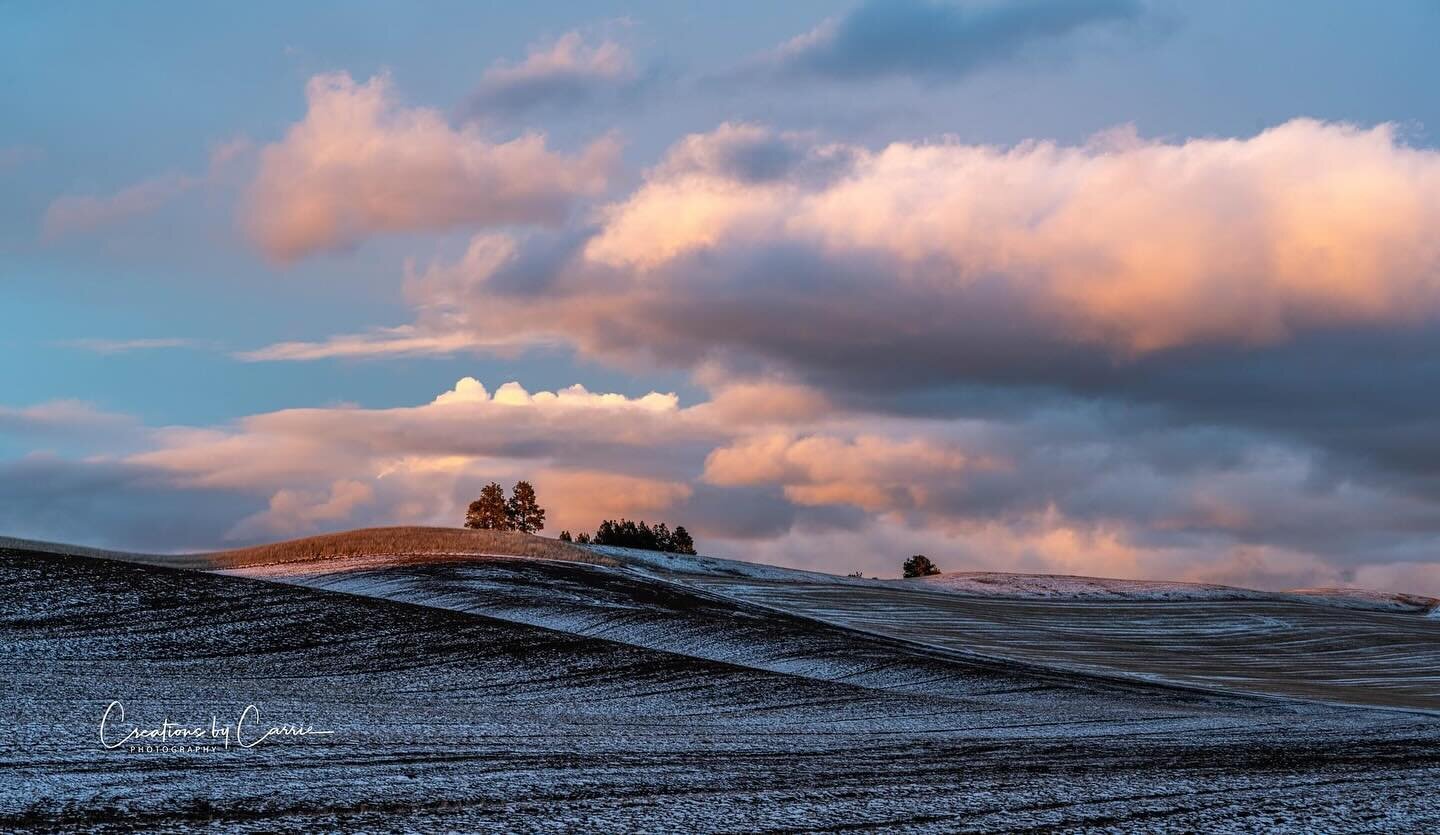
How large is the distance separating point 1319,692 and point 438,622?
2155 cm

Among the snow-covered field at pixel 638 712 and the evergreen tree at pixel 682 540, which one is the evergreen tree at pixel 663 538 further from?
the snow-covered field at pixel 638 712

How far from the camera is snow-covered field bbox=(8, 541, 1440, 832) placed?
9.26m

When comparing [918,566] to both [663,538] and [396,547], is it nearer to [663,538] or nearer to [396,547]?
[663,538]

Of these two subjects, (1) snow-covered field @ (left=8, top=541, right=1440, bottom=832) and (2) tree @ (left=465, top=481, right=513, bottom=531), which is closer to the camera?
(1) snow-covered field @ (left=8, top=541, right=1440, bottom=832)

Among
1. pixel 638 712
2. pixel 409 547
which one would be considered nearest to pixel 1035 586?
pixel 409 547

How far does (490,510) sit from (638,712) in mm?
66767

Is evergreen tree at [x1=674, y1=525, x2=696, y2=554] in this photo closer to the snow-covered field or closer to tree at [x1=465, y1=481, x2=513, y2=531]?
tree at [x1=465, y1=481, x2=513, y2=531]

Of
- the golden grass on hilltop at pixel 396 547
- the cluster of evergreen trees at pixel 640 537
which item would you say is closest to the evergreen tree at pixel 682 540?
the cluster of evergreen trees at pixel 640 537

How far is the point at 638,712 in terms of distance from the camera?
18828mm

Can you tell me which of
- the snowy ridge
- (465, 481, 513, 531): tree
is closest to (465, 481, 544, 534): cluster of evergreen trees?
(465, 481, 513, 531): tree

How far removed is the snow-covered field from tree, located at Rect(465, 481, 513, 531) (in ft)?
130

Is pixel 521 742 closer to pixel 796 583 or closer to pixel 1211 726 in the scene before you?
pixel 1211 726

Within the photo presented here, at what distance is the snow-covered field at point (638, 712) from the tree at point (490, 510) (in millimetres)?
39612

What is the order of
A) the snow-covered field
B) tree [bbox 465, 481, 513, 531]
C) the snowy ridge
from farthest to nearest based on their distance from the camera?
tree [bbox 465, 481, 513, 531] < the snowy ridge < the snow-covered field
